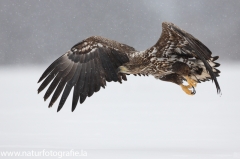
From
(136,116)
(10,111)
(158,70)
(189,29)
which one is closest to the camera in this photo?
(158,70)

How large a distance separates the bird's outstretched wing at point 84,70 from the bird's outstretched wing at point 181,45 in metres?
0.60

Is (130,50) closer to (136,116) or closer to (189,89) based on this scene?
(189,89)

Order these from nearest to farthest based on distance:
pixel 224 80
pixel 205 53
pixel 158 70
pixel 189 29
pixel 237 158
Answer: pixel 237 158, pixel 205 53, pixel 158 70, pixel 224 80, pixel 189 29

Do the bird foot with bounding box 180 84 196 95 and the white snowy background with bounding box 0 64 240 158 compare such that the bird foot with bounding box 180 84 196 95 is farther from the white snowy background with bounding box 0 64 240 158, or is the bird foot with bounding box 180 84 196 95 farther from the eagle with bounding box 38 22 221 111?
the white snowy background with bounding box 0 64 240 158

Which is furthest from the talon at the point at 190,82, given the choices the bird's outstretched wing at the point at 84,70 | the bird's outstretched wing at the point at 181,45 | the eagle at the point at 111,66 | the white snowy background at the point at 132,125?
the bird's outstretched wing at the point at 84,70

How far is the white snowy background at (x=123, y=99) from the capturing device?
6.00 metres

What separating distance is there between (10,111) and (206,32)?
14343mm

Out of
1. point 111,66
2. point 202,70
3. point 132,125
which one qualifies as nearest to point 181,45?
point 202,70

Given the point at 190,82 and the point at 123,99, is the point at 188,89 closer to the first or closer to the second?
the point at 190,82

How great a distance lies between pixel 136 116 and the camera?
7.87 metres

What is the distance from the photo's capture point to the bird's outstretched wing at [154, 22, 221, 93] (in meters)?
5.68

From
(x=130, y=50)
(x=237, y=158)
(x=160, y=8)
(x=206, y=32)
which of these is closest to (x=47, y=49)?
(x=160, y=8)

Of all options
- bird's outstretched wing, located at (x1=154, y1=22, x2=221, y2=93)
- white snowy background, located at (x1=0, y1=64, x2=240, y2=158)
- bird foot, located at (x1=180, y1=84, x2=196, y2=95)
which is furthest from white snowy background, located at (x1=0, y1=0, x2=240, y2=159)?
bird's outstretched wing, located at (x1=154, y1=22, x2=221, y2=93)

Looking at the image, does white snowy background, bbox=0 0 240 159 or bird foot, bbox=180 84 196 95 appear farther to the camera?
bird foot, bbox=180 84 196 95
